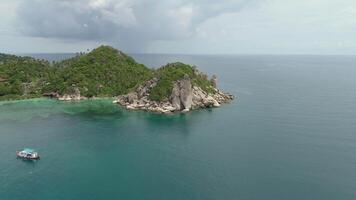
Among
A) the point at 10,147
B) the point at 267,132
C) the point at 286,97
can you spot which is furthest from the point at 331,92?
the point at 10,147

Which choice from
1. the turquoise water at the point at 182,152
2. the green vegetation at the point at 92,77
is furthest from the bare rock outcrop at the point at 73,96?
the turquoise water at the point at 182,152

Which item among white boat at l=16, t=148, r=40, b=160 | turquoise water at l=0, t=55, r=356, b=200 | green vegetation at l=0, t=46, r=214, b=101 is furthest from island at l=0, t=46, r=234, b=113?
white boat at l=16, t=148, r=40, b=160

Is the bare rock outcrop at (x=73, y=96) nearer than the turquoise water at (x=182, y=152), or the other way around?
the turquoise water at (x=182, y=152)

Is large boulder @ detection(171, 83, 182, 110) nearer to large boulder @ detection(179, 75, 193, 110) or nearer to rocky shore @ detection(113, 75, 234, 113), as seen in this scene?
rocky shore @ detection(113, 75, 234, 113)

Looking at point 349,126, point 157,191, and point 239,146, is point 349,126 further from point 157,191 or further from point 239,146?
point 157,191

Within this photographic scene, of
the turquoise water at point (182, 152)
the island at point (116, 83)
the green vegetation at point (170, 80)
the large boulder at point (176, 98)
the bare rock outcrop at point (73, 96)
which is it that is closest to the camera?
the turquoise water at point (182, 152)

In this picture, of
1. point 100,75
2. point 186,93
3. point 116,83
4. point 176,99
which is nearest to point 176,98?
point 176,99

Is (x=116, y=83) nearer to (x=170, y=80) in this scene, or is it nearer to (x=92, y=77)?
(x=92, y=77)

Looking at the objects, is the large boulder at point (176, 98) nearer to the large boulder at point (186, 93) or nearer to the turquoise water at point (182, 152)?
the large boulder at point (186, 93)
